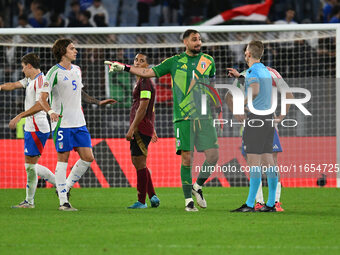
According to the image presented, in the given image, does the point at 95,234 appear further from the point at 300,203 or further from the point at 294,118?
the point at 294,118

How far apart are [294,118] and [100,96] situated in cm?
414

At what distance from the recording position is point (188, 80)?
877 centimetres

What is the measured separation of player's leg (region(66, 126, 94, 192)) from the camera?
907 cm

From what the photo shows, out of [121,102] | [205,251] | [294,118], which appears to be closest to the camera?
[205,251]

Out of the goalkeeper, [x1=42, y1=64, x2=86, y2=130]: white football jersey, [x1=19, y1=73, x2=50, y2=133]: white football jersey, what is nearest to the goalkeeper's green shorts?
the goalkeeper

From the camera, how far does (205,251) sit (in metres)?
5.71

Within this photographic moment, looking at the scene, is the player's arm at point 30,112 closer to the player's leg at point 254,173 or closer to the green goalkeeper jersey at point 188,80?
the green goalkeeper jersey at point 188,80

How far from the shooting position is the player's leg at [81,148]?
907cm

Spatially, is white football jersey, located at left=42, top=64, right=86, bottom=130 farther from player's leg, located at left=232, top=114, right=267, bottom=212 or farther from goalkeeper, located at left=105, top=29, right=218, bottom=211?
player's leg, located at left=232, top=114, right=267, bottom=212

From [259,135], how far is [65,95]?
2361mm

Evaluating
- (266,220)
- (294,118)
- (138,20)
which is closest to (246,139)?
(266,220)

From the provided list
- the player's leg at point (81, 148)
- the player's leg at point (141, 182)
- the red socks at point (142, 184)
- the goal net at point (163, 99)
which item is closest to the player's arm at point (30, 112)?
the player's leg at point (81, 148)

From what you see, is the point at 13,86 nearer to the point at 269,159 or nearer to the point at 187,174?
the point at 187,174

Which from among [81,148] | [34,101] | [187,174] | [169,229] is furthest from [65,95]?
[169,229]
